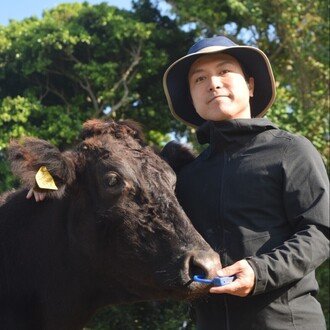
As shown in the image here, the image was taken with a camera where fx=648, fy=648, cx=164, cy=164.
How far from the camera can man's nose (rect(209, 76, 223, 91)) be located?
3920mm

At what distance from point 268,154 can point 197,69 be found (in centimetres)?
78

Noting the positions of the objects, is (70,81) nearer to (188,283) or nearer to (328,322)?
(328,322)

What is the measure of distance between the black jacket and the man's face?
0.37 ft

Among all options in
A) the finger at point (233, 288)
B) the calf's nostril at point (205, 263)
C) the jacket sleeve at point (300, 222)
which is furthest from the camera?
the calf's nostril at point (205, 263)

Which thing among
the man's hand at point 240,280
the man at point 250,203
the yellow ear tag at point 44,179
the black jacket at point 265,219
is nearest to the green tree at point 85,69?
the yellow ear tag at point 44,179

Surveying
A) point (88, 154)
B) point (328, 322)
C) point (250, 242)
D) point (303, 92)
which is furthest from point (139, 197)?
point (303, 92)

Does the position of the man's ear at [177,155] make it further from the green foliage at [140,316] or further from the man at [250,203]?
the green foliage at [140,316]

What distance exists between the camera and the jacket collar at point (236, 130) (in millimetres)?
3801

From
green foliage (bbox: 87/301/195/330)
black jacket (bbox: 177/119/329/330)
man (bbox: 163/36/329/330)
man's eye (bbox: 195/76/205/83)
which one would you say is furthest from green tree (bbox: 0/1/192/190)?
black jacket (bbox: 177/119/329/330)

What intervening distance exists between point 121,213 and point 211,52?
111 centimetres

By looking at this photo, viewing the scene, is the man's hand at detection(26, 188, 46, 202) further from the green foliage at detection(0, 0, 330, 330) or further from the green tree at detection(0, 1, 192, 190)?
the green tree at detection(0, 1, 192, 190)

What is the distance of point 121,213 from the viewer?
389 centimetres

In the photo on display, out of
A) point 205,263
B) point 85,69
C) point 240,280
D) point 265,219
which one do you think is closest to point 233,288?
point 240,280

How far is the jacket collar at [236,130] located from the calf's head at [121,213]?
425 millimetres
